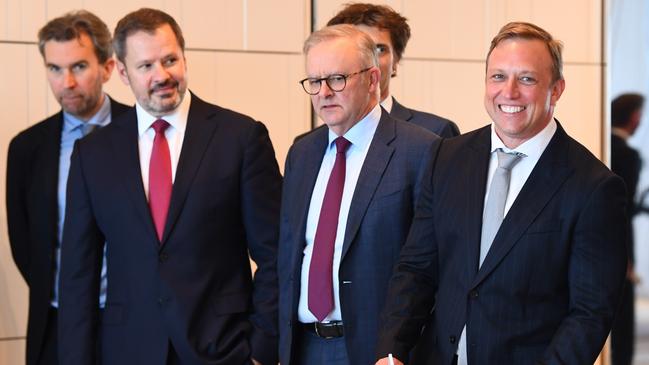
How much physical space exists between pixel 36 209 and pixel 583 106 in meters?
2.76

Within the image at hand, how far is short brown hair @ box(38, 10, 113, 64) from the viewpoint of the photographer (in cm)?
458

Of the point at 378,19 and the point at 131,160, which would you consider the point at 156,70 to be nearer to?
the point at 131,160

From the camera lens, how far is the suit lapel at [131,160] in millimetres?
3506

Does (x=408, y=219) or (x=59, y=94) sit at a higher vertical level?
(x=59, y=94)

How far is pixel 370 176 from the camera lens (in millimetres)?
3217

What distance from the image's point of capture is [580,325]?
104 inches

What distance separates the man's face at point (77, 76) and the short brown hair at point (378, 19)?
1035mm

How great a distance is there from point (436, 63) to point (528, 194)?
2.86 m

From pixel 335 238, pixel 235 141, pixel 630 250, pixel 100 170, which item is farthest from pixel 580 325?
pixel 630 250

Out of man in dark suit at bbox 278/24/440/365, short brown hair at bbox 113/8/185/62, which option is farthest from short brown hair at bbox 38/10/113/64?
man in dark suit at bbox 278/24/440/365

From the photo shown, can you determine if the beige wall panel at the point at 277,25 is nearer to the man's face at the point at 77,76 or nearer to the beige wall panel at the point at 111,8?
the beige wall panel at the point at 111,8

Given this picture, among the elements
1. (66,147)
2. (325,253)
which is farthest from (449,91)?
(325,253)

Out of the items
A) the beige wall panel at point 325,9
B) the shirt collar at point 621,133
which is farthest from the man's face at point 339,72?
the shirt collar at point 621,133

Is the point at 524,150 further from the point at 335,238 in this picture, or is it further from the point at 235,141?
the point at 235,141
